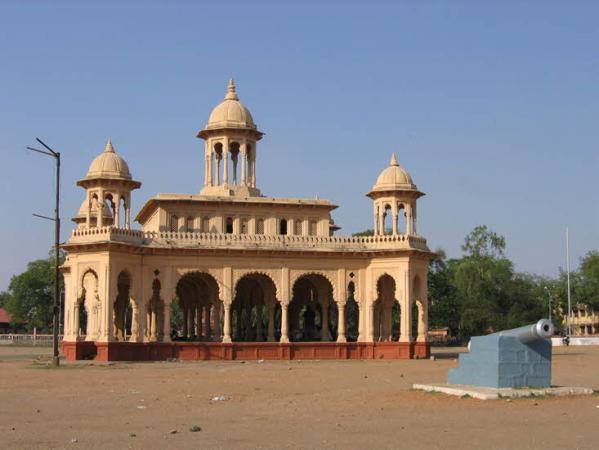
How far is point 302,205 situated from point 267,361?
9.68 metres

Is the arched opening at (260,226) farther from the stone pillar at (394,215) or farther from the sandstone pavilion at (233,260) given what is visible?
the stone pillar at (394,215)

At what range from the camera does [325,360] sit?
42875mm

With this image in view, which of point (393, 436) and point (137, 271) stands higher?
point (137, 271)

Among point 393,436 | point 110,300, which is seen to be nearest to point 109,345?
point 110,300

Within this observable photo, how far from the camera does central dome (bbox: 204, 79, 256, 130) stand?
48.4 m

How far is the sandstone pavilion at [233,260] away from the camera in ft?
135

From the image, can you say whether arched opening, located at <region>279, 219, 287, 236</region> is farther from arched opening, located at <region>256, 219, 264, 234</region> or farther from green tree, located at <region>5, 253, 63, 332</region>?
green tree, located at <region>5, 253, 63, 332</region>

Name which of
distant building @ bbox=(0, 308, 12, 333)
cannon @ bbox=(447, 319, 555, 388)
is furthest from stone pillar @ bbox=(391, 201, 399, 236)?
distant building @ bbox=(0, 308, 12, 333)

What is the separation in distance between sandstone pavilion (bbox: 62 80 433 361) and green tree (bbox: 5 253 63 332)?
47.4 meters

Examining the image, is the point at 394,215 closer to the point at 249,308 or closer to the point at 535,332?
the point at 249,308

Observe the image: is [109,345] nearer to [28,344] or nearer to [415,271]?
[415,271]

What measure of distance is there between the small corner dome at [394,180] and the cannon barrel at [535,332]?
24.8m

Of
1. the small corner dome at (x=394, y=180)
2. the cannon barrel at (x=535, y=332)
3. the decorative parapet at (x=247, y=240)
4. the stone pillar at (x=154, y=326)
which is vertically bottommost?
the stone pillar at (x=154, y=326)

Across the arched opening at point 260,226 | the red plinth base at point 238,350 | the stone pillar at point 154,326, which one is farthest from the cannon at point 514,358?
the stone pillar at point 154,326
